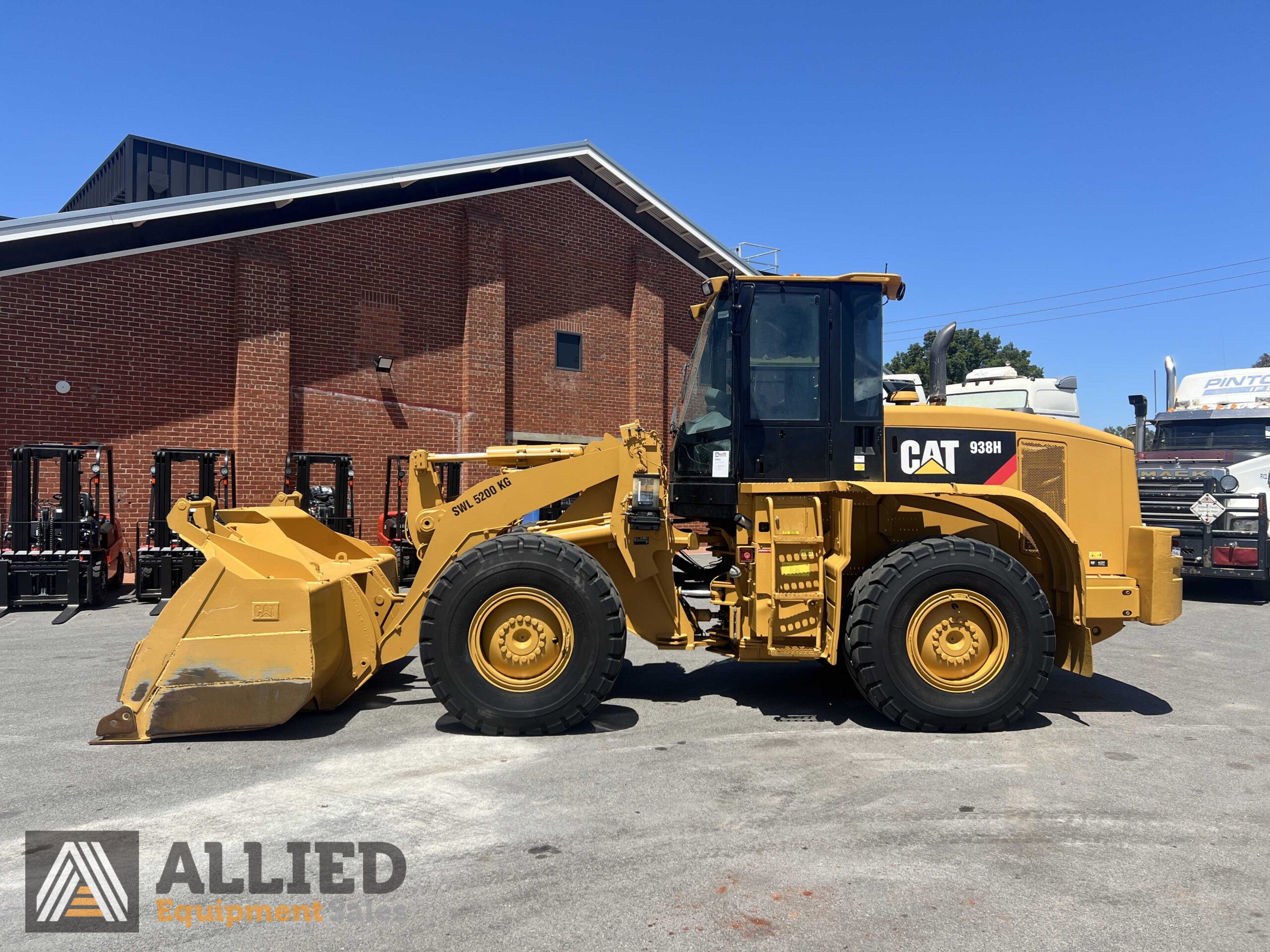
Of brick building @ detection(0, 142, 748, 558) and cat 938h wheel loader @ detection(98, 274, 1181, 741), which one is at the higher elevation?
brick building @ detection(0, 142, 748, 558)

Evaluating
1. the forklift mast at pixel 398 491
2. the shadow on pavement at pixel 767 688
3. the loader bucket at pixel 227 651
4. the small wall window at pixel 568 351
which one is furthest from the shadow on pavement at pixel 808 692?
the small wall window at pixel 568 351

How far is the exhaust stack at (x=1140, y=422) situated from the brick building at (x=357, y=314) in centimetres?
924

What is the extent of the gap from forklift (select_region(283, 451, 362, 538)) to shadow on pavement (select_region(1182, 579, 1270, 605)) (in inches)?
524

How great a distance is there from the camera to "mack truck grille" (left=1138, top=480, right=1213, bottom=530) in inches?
464

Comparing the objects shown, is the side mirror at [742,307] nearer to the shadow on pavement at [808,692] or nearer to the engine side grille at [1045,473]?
the engine side grille at [1045,473]

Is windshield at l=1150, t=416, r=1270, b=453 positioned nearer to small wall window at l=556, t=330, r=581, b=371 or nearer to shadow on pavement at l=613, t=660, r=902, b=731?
shadow on pavement at l=613, t=660, r=902, b=731

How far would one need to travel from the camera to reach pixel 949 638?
547 cm

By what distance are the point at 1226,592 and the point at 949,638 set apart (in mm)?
10730

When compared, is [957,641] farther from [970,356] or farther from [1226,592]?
[970,356]

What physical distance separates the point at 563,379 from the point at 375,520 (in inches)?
195

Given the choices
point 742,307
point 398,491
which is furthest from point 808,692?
point 398,491

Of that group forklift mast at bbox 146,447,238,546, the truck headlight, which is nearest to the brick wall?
forklift mast at bbox 146,447,238,546

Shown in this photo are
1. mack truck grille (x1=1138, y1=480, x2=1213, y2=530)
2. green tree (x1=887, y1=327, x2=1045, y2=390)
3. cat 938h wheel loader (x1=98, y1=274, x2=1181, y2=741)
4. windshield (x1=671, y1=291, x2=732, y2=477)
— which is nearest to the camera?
cat 938h wheel loader (x1=98, y1=274, x2=1181, y2=741)

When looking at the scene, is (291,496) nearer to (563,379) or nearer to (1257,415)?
(563,379)
